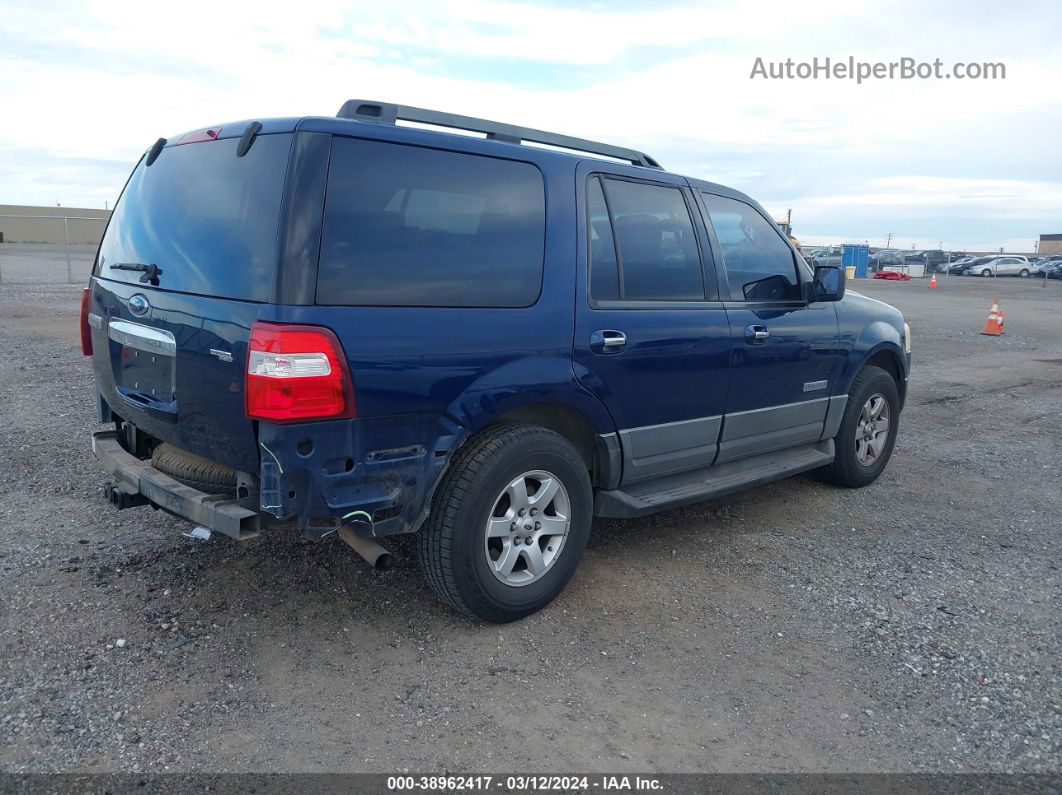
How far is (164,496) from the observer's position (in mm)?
3436

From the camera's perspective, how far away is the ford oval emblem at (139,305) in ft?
11.6

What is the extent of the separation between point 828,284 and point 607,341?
6.38ft

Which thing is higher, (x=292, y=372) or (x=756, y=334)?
(x=756, y=334)

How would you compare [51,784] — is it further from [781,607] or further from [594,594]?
[781,607]

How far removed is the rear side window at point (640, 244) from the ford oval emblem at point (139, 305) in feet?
6.36

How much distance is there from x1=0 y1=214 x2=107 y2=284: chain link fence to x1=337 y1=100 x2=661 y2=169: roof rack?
1.65 m

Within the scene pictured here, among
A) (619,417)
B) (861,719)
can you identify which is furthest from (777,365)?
(861,719)

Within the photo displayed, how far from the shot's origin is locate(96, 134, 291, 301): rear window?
3.13m

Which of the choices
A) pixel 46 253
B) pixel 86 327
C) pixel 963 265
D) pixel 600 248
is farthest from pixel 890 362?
pixel 963 265

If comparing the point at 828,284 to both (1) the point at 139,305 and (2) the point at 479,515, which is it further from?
(1) the point at 139,305

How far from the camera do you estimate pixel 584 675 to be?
3424 millimetres

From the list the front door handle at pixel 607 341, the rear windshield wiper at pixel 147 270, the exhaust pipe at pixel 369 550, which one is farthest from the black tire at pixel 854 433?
the rear windshield wiper at pixel 147 270

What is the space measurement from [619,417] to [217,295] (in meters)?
1.89

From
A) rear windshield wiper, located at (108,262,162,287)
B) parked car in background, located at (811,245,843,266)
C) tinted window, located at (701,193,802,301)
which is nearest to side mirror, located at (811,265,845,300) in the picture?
tinted window, located at (701,193,802,301)
